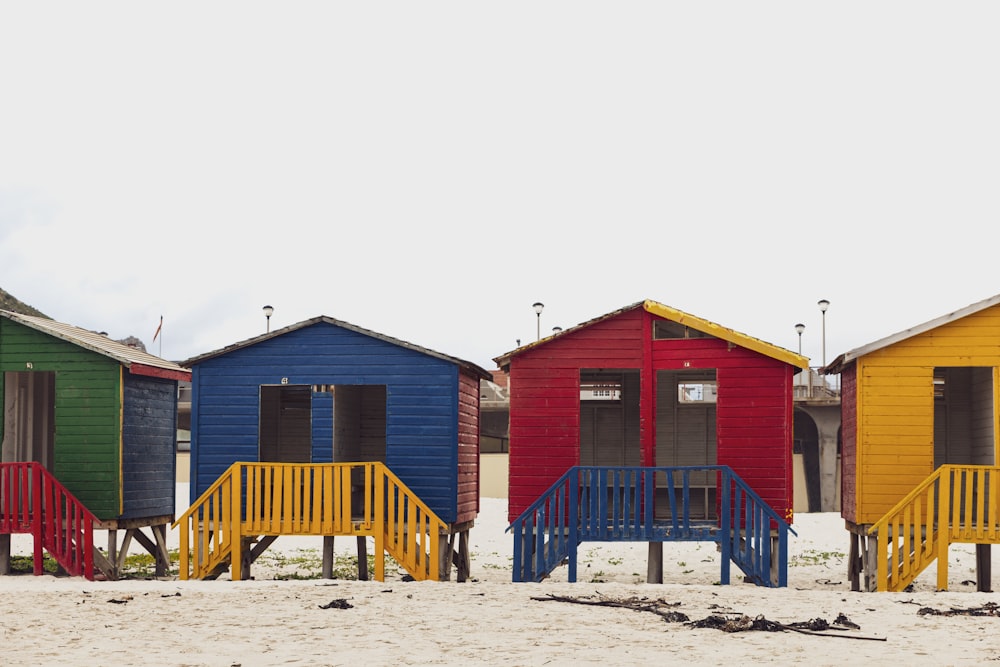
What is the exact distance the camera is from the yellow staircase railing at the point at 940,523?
1795 cm

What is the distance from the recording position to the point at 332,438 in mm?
19641

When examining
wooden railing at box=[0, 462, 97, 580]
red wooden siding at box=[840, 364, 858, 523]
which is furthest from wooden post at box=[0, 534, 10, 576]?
red wooden siding at box=[840, 364, 858, 523]

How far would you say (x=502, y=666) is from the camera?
11.5 meters

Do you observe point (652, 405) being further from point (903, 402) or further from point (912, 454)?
A: point (912, 454)

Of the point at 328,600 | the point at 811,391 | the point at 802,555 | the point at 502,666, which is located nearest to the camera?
the point at 502,666

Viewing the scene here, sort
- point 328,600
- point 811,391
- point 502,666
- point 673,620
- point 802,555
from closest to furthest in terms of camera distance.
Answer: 1. point 502,666
2. point 673,620
3. point 328,600
4. point 802,555
5. point 811,391

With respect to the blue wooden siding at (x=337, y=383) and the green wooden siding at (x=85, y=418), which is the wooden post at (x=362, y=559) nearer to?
the blue wooden siding at (x=337, y=383)

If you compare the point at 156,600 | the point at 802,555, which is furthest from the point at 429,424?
the point at 802,555

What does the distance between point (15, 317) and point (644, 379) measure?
34.2ft

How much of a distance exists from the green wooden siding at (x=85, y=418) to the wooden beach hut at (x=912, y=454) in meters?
11.9

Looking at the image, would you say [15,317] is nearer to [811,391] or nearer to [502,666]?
[502,666]

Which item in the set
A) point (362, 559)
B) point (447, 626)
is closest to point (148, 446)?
point (362, 559)

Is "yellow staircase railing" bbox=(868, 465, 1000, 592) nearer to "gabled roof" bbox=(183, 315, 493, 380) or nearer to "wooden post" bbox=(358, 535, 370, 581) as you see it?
"gabled roof" bbox=(183, 315, 493, 380)

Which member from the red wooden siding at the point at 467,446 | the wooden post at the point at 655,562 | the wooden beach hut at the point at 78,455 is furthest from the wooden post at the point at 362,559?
the wooden post at the point at 655,562
